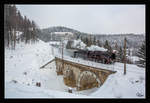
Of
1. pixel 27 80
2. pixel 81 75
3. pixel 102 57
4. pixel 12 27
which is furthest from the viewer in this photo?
pixel 12 27

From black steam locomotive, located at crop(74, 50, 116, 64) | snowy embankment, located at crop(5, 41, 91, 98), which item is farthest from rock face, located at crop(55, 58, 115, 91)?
black steam locomotive, located at crop(74, 50, 116, 64)

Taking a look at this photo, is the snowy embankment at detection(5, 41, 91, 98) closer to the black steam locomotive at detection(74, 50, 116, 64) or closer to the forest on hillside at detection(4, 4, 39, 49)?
the forest on hillside at detection(4, 4, 39, 49)

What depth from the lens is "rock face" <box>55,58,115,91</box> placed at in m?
12.4

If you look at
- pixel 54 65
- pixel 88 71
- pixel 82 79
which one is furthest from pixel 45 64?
pixel 88 71

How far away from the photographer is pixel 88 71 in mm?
14172

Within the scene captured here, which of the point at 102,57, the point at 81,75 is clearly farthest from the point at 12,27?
the point at 102,57

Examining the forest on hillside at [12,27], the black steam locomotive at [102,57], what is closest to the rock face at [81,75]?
the black steam locomotive at [102,57]

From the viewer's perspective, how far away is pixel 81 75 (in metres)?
15.4

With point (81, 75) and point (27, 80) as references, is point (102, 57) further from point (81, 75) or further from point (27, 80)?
point (27, 80)
